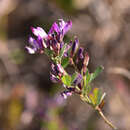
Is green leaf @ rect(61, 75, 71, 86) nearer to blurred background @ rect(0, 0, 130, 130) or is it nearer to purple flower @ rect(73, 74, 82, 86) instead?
purple flower @ rect(73, 74, 82, 86)

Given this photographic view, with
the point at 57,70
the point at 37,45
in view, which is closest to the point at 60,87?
the point at 37,45

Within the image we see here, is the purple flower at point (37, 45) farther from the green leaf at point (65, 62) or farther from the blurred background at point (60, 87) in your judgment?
the blurred background at point (60, 87)

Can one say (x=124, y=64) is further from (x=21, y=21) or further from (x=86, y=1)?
(x=21, y=21)

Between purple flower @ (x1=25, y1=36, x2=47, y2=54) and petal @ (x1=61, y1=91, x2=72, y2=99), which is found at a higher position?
purple flower @ (x1=25, y1=36, x2=47, y2=54)

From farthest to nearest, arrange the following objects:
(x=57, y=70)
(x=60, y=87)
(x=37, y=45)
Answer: (x=60, y=87), (x=37, y=45), (x=57, y=70)

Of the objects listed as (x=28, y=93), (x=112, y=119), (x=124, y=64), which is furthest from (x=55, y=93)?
(x=124, y=64)

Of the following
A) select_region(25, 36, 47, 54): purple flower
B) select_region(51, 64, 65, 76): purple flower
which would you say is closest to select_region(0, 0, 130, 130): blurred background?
select_region(25, 36, 47, 54): purple flower

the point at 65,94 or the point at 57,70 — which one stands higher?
the point at 57,70

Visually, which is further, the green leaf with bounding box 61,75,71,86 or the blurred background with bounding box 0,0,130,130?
the blurred background with bounding box 0,0,130,130

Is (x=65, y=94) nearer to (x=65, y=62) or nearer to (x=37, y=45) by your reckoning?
(x=65, y=62)

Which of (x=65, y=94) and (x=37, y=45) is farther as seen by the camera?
(x=37, y=45)

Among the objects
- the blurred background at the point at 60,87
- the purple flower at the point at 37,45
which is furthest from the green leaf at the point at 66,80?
the blurred background at the point at 60,87
